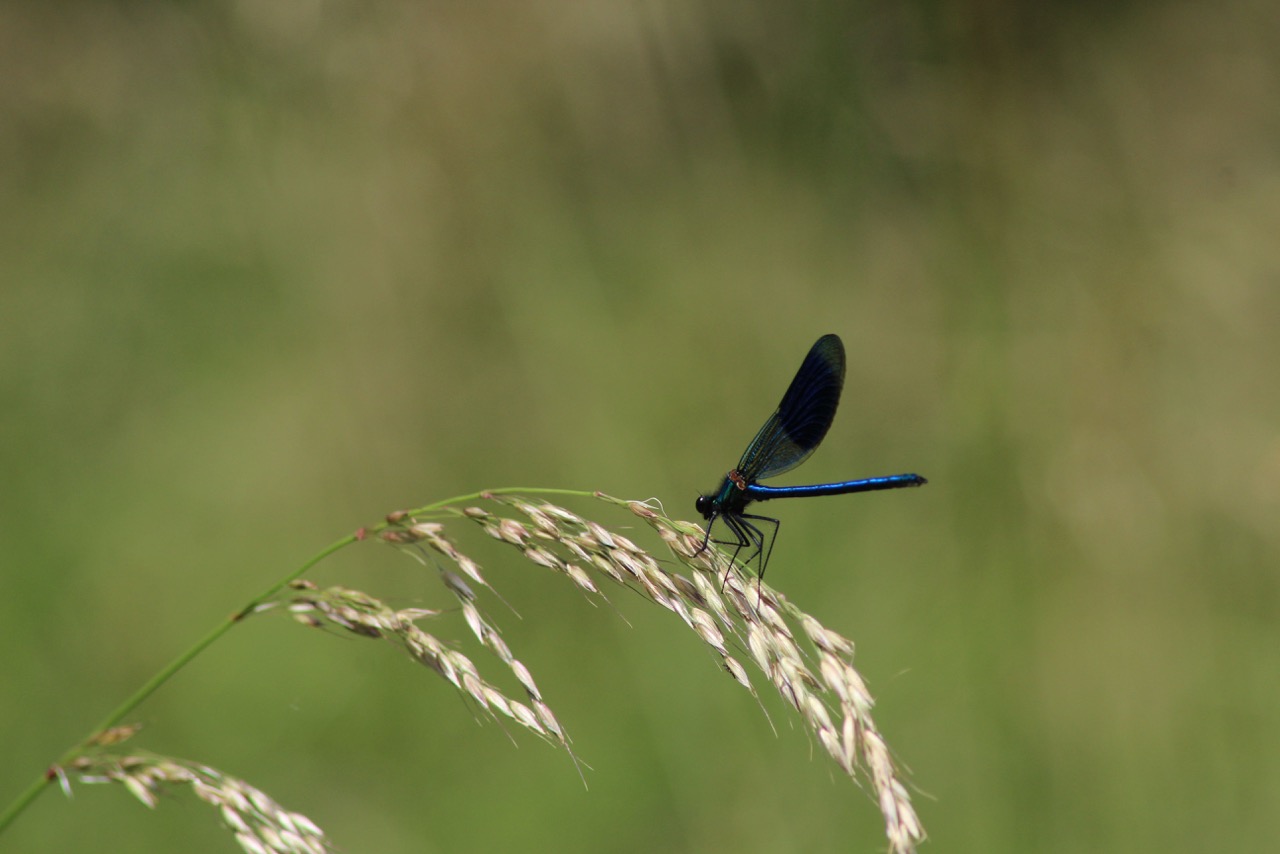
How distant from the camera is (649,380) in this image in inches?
157

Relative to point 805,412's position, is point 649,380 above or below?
below

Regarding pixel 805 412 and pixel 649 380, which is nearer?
pixel 805 412

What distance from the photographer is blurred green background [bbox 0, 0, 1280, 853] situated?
9.84 ft

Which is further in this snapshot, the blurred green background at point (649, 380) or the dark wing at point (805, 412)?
the blurred green background at point (649, 380)

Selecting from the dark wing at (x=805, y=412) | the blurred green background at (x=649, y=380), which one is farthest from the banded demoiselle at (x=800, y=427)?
the blurred green background at (x=649, y=380)

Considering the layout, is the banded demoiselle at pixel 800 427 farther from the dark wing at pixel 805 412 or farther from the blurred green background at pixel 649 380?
the blurred green background at pixel 649 380

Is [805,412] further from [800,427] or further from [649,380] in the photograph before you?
[649,380]

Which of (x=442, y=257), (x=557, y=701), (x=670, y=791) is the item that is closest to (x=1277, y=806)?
(x=670, y=791)

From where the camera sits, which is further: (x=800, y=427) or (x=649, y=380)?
(x=649, y=380)

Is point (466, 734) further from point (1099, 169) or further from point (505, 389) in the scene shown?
point (1099, 169)

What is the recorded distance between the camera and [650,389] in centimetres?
395

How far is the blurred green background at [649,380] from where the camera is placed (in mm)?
2998

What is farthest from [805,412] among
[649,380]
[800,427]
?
[649,380]

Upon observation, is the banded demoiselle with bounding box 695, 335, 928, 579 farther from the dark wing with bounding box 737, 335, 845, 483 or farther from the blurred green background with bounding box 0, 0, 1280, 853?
the blurred green background with bounding box 0, 0, 1280, 853
